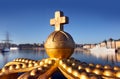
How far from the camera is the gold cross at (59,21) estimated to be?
15.6ft

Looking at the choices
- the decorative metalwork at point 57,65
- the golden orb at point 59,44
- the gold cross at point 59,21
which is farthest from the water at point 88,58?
the golden orb at point 59,44

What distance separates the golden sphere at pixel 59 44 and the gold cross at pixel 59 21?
241 millimetres

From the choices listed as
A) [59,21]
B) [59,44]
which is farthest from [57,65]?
[59,21]

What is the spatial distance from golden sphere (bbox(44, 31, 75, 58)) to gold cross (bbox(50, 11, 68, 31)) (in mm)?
241

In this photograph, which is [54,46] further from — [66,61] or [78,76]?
[78,76]

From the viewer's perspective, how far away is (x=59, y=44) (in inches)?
175

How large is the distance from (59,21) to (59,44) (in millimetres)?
611

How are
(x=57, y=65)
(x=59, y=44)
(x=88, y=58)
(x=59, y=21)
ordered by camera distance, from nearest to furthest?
(x=57, y=65) → (x=59, y=44) → (x=59, y=21) → (x=88, y=58)

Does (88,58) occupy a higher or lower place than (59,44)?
lower

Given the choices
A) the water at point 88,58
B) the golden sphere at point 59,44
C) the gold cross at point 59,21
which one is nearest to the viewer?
the golden sphere at point 59,44

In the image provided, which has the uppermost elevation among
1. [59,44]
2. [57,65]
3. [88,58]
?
[59,44]

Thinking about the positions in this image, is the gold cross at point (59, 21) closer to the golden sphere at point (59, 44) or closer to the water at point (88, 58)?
the golden sphere at point (59, 44)

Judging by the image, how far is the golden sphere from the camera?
4469mm

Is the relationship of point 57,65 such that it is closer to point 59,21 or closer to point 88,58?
point 59,21
